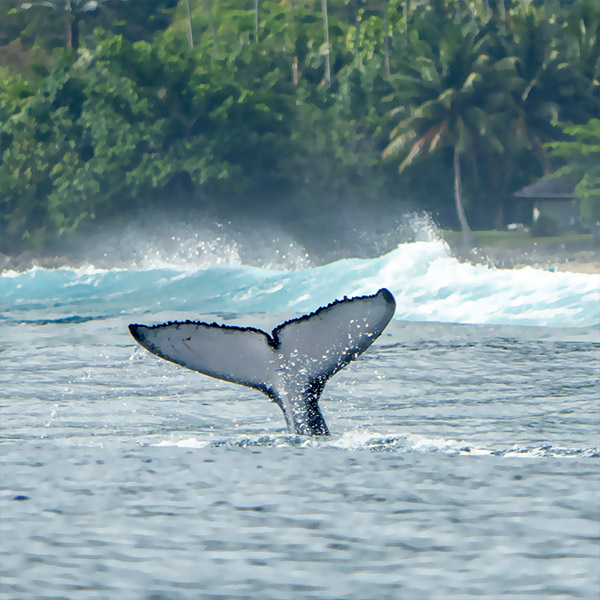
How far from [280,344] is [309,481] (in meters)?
1.64

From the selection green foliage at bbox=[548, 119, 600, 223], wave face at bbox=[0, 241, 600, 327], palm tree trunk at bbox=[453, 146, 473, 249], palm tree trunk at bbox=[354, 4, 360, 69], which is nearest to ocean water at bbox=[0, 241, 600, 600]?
wave face at bbox=[0, 241, 600, 327]

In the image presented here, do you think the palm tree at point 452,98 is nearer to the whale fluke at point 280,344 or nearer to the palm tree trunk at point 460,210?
the palm tree trunk at point 460,210

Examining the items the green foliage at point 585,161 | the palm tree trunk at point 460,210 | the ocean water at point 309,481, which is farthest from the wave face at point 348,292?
the green foliage at point 585,161

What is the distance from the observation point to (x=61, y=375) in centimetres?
1727

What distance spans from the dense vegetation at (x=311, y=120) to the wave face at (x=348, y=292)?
48.5ft

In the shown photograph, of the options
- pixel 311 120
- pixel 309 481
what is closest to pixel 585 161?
pixel 311 120

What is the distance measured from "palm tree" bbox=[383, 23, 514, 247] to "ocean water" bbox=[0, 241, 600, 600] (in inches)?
1674

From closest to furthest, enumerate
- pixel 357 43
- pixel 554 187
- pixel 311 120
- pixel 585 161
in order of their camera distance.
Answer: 1. pixel 585 161
2. pixel 554 187
3. pixel 311 120
4. pixel 357 43

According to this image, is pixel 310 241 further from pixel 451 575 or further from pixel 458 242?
pixel 451 575

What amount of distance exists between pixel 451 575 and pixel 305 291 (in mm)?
32852

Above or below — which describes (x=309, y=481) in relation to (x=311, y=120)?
below

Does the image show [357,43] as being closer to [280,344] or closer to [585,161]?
[585,161]

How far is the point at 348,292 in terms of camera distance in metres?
38.5

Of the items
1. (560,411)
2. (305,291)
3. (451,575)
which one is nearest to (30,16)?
(305,291)
